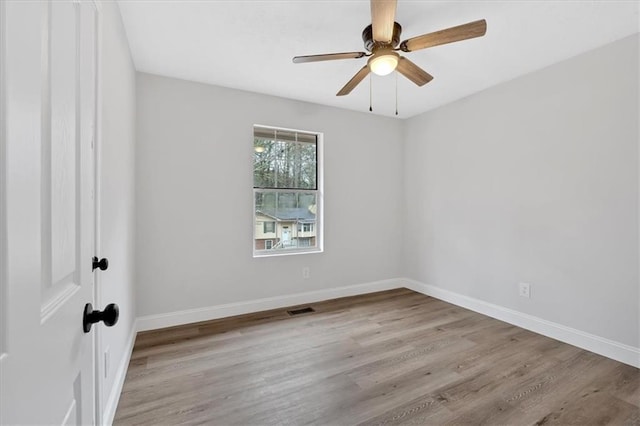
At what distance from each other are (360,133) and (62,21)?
3.64 m

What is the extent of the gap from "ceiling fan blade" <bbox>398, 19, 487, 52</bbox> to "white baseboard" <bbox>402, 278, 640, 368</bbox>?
2.62m

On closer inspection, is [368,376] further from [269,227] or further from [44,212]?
[44,212]

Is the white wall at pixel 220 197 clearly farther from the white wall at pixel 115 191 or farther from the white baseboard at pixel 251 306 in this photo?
the white wall at pixel 115 191

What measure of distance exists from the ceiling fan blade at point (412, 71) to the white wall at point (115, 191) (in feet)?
6.09

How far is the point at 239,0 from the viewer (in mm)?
1912

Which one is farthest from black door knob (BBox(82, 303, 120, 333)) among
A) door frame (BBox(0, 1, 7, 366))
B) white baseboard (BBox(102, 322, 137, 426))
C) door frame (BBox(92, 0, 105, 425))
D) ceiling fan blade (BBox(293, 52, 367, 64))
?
ceiling fan blade (BBox(293, 52, 367, 64))

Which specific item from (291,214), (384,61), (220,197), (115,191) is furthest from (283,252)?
(384,61)

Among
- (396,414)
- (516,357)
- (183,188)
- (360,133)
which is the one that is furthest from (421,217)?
(183,188)

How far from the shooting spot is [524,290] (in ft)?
9.61

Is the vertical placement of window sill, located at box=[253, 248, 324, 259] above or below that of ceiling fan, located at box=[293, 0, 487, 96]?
below

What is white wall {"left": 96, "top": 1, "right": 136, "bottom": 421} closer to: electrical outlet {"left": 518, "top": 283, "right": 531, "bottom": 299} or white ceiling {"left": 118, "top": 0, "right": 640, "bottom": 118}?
white ceiling {"left": 118, "top": 0, "right": 640, "bottom": 118}

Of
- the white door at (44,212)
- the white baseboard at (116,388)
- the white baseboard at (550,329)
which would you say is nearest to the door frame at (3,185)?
the white door at (44,212)

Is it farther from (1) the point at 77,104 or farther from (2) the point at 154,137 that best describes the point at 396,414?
(2) the point at 154,137

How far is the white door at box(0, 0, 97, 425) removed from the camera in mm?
426
